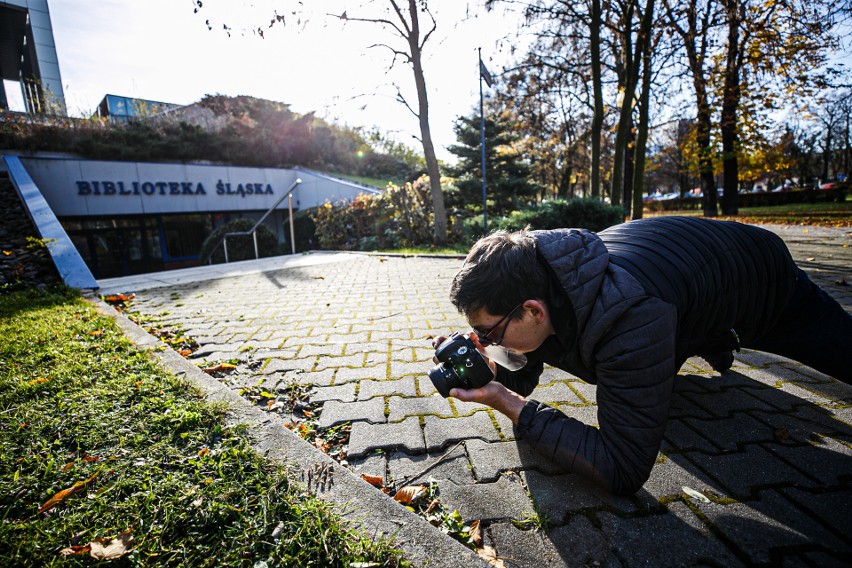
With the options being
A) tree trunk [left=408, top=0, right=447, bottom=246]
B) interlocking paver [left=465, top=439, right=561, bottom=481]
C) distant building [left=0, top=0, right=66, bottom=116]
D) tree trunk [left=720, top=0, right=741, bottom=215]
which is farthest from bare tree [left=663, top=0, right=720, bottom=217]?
distant building [left=0, top=0, right=66, bottom=116]

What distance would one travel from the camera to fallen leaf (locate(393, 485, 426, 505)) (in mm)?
1702

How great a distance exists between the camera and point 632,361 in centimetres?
143

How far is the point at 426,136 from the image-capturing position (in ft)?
38.7

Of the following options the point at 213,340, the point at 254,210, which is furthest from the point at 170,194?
the point at 213,340

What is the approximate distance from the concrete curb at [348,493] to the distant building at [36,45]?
22.3 m

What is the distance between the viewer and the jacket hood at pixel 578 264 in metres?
1.52

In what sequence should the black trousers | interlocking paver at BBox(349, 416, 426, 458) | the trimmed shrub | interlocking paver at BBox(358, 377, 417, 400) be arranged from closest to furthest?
the black trousers, interlocking paver at BBox(349, 416, 426, 458), interlocking paver at BBox(358, 377, 417, 400), the trimmed shrub

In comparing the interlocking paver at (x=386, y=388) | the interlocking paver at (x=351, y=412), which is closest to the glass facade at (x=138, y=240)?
the interlocking paver at (x=386, y=388)

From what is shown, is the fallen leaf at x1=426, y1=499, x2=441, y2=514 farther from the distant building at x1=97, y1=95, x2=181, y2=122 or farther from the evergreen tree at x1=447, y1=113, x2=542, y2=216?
the distant building at x1=97, y1=95, x2=181, y2=122

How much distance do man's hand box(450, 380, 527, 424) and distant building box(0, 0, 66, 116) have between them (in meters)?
23.3

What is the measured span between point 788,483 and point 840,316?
922 millimetres

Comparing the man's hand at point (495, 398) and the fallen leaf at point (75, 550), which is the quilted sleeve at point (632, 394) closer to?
the man's hand at point (495, 398)

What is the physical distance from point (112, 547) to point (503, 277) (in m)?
1.67

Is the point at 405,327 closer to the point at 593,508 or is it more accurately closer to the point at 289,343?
the point at 289,343
